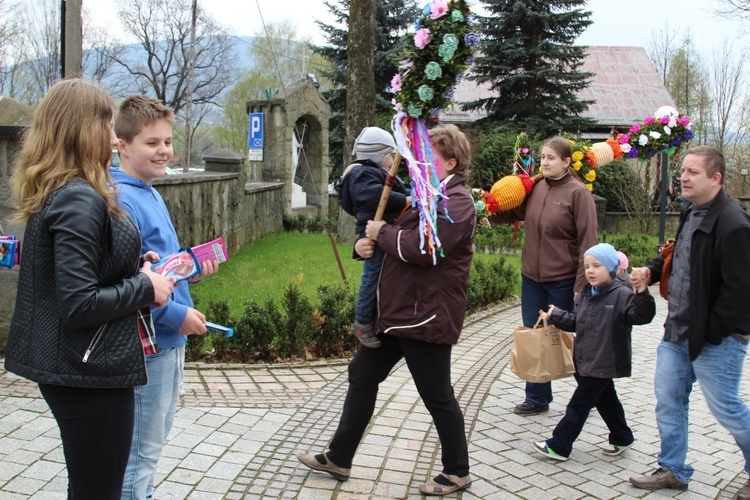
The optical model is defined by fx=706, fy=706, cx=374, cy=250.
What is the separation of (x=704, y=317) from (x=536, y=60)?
2432 cm

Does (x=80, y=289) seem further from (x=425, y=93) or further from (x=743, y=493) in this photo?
(x=743, y=493)

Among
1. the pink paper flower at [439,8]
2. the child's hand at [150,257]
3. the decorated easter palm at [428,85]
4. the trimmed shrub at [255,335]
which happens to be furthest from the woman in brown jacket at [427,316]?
the trimmed shrub at [255,335]

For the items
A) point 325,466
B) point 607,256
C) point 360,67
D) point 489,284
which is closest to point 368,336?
point 325,466

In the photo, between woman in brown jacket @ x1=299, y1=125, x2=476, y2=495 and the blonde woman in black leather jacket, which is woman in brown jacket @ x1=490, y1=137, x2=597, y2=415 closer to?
woman in brown jacket @ x1=299, y1=125, x2=476, y2=495

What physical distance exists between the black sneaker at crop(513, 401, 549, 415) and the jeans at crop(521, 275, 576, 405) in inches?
1.0

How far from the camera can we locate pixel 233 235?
43.2 feet

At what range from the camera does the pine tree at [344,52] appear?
86.3 ft

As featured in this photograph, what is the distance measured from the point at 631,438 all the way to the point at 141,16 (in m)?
47.9

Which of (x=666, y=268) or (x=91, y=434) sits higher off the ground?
(x=666, y=268)

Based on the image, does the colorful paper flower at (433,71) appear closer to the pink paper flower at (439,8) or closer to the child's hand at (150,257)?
the pink paper flower at (439,8)

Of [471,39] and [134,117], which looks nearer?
[134,117]

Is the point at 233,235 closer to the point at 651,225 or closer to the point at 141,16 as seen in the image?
the point at 651,225

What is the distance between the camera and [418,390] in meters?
3.74

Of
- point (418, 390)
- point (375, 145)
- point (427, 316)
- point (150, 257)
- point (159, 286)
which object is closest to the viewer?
point (159, 286)
